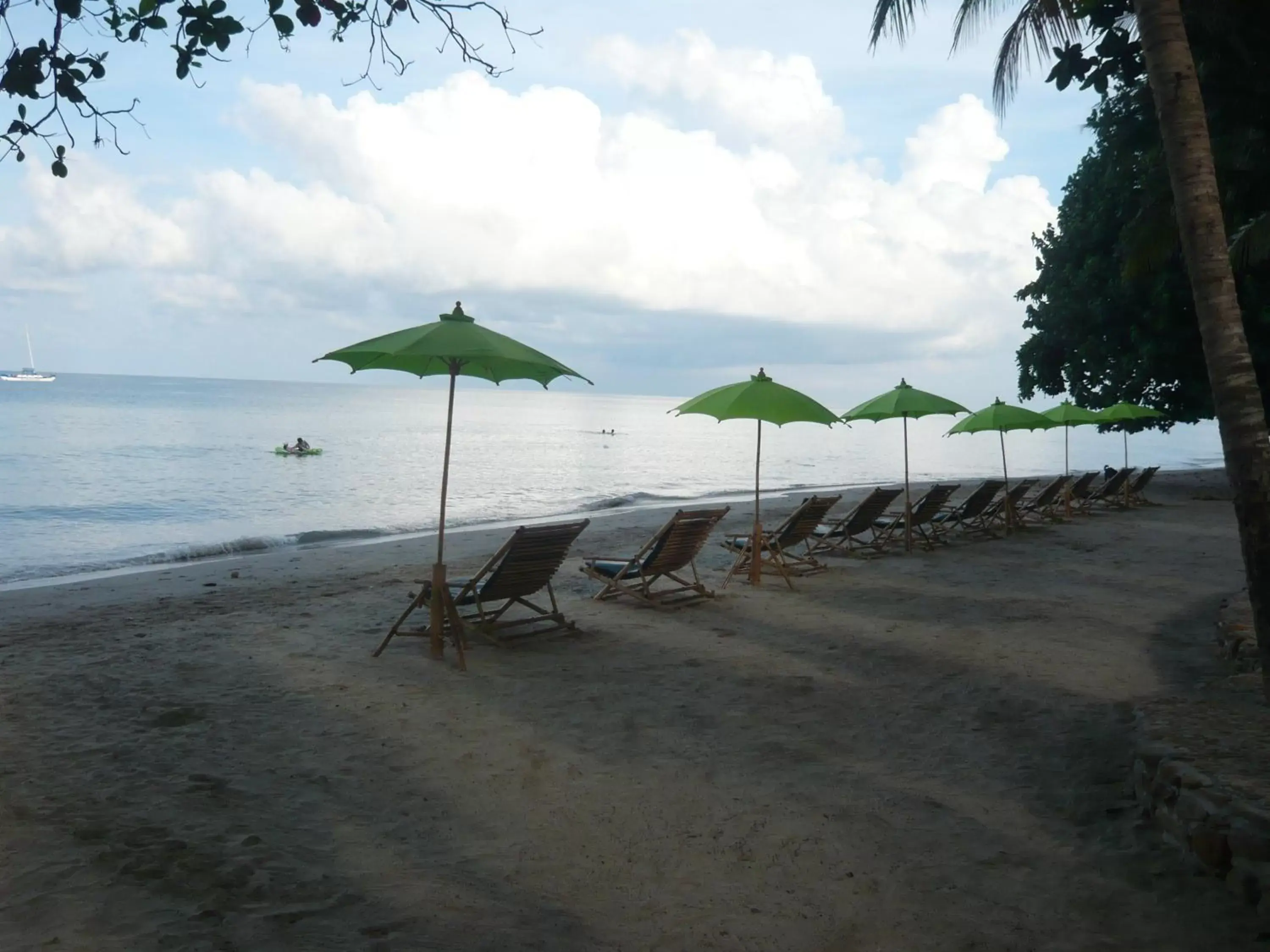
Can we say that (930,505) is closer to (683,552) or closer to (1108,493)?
(683,552)

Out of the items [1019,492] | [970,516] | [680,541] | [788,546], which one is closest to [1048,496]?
[1019,492]

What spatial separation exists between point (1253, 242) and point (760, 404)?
7.00 meters

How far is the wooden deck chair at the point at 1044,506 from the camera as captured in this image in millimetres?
15414

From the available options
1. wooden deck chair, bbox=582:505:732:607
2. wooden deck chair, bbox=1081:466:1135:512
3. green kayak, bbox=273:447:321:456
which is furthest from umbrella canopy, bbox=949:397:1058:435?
green kayak, bbox=273:447:321:456

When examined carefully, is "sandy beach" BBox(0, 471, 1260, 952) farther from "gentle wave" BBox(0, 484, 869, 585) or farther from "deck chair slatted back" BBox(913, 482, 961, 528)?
"gentle wave" BBox(0, 484, 869, 585)

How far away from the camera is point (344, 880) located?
3.28m

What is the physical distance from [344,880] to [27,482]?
3074 cm

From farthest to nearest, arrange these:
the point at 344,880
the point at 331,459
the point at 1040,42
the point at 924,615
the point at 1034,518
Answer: the point at 331,459 → the point at 1034,518 → the point at 1040,42 → the point at 924,615 → the point at 344,880

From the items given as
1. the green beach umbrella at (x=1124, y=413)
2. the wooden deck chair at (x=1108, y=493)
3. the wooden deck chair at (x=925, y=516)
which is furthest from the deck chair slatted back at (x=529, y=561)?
the green beach umbrella at (x=1124, y=413)

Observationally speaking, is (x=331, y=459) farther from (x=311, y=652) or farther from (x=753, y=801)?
(x=753, y=801)

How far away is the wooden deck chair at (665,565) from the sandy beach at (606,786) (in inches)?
17.7

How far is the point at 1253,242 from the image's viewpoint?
11.7m

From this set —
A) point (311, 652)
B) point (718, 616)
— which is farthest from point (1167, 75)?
point (311, 652)

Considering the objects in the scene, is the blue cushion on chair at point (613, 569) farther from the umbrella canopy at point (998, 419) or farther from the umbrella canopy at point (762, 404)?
Result: the umbrella canopy at point (998, 419)
